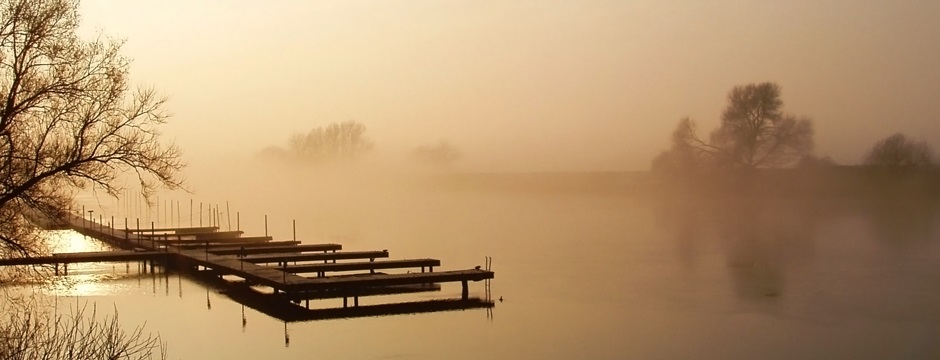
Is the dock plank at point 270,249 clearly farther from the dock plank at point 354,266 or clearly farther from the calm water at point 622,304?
the dock plank at point 354,266

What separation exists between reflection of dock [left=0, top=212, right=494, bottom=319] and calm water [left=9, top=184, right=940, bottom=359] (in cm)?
63

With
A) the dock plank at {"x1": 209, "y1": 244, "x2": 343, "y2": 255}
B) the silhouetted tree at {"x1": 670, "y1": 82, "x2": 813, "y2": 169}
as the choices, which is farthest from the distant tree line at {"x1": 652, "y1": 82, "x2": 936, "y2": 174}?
the dock plank at {"x1": 209, "y1": 244, "x2": 343, "y2": 255}

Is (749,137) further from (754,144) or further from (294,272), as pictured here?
(294,272)

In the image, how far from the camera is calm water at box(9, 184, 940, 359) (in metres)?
16.1

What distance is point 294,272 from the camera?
2295 cm

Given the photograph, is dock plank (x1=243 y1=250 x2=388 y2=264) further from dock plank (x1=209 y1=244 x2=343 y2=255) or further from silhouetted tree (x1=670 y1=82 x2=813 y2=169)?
silhouetted tree (x1=670 y1=82 x2=813 y2=169)

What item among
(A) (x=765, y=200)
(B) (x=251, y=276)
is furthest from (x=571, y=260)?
(A) (x=765, y=200)

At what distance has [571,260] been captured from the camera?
3228 centimetres

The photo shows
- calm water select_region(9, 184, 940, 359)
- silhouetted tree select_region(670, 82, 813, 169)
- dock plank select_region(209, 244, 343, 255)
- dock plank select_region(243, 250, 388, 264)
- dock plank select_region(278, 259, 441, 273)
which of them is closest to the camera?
calm water select_region(9, 184, 940, 359)

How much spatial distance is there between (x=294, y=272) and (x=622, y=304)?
24.4 ft

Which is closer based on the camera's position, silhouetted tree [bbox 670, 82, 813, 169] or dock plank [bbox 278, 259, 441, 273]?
dock plank [bbox 278, 259, 441, 273]

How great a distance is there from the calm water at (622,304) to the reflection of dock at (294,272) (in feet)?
2.06

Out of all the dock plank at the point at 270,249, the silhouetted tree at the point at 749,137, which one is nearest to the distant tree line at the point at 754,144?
the silhouetted tree at the point at 749,137

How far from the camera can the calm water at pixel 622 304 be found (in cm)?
1614
